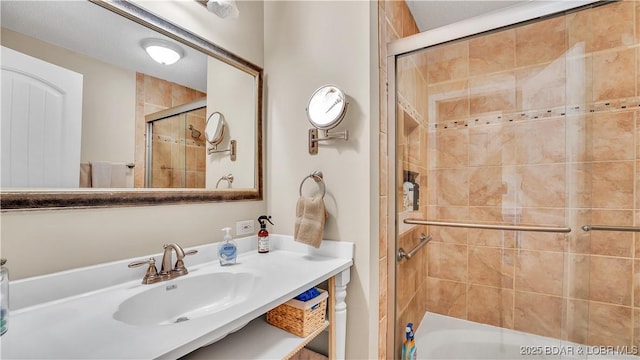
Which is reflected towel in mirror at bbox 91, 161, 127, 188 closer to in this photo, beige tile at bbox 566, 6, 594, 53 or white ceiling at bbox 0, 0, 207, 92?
white ceiling at bbox 0, 0, 207, 92

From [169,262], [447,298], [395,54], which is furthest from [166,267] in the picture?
[447,298]

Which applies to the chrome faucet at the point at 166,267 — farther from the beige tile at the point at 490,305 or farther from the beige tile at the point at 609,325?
the beige tile at the point at 609,325

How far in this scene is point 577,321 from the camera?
1388 millimetres

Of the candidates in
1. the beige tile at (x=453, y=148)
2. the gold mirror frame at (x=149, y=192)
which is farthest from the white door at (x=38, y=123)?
the beige tile at (x=453, y=148)

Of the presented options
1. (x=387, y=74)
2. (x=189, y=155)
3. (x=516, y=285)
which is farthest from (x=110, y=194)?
(x=516, y=285)

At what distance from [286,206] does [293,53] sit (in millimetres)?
859

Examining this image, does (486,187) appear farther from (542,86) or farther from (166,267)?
(166,267)

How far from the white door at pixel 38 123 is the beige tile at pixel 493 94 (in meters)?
1.85

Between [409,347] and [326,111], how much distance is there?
4.48ft

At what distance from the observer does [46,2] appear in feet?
2.71

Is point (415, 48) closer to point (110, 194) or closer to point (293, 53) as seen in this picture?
point (293, 53)

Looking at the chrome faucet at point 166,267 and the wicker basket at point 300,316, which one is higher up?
the chrome faucet at point 166,267

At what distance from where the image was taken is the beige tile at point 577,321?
1.37m

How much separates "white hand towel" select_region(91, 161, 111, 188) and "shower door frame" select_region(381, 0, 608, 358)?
118 cm
